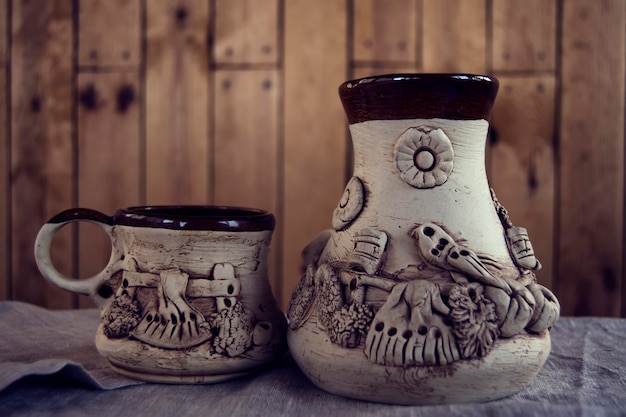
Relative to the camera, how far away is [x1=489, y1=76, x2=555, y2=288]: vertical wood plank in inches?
51.6

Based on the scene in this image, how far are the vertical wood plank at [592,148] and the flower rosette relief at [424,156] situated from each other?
28.9 inches

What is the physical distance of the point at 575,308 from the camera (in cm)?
135

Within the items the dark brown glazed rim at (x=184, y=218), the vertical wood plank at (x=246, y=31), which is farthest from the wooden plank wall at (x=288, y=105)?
the dark brown glazed rim at (x=184, y=218)

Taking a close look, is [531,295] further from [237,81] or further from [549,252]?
[237,81]

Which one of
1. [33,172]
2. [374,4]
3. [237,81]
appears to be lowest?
[33,172]

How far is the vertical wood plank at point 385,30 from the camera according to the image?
1294 mm

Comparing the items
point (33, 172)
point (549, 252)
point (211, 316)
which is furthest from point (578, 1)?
point (33, 172)

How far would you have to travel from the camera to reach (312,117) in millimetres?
1314

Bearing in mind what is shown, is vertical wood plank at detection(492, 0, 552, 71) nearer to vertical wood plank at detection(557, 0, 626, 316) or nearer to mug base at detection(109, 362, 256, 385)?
vertical wood plank at detection(557, 0, 626, 316)

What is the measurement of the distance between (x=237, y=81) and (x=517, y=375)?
849mm

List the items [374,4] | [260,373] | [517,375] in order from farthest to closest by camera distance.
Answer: [374,4], [260,373], [517,375]

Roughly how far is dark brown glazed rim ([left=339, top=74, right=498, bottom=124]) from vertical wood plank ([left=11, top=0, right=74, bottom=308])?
2.78 ft

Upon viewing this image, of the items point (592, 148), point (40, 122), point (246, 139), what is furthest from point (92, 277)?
point (592, 148)

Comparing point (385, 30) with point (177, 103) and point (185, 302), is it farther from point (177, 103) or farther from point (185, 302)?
point (185, 302)
